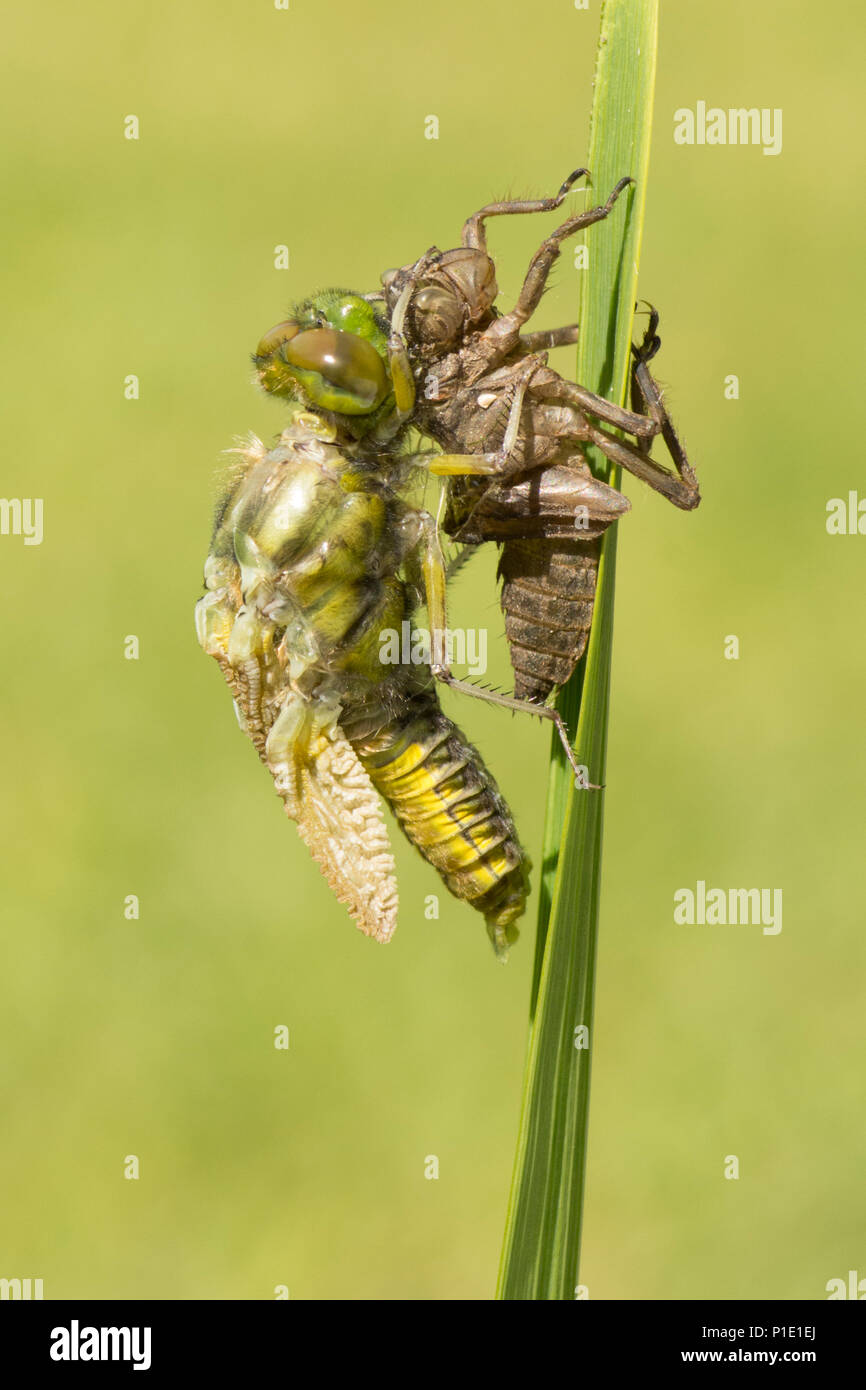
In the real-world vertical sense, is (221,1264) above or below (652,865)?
below

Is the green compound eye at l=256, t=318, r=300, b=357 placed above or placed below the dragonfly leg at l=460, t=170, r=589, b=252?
below

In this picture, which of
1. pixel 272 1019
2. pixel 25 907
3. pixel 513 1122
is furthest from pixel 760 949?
pixel 25 907

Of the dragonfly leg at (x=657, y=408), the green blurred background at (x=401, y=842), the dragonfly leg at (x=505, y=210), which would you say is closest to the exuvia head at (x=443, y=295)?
the dragonfly leg at (x=505, y=210)

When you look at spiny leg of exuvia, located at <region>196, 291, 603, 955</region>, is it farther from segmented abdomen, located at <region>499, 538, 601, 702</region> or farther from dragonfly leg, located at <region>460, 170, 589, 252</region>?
dragonfly leg, located at <region>460, 170, 589, 252</region>

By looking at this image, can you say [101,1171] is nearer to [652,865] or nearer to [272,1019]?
[272,1019]

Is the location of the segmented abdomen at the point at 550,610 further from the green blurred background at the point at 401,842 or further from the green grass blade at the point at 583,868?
the green blurred background at the point at 401,842

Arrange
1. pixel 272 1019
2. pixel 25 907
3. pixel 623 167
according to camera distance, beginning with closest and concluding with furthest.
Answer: pixel 623 167 → pixel 272 1019 → pixel 25 907

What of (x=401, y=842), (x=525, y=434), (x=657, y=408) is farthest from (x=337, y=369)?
(x=401, y=842)

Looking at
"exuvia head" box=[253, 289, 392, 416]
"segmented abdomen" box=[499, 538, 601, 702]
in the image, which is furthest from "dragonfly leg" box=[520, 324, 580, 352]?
"segmented abdomen" box=[499, 538, 601, 702]
